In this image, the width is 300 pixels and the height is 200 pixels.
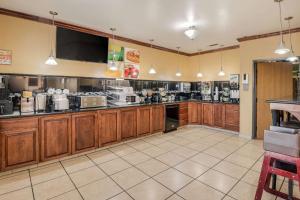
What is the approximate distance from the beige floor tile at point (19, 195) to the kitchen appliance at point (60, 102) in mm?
1345

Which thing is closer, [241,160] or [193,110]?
[241,160]

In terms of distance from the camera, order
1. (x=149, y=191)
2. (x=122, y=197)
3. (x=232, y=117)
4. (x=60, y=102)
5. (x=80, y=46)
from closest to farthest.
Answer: (x=122, y=197), (x=149, y=191), (x=60, y=102), (x=80, y=46), (x=232, y=117)

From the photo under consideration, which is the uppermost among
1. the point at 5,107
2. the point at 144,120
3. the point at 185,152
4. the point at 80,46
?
the point at 80,46

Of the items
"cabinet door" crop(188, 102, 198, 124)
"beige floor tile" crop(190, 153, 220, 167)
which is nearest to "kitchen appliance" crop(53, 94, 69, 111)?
"beige floor tile" crop(190, 153, 220, 167)

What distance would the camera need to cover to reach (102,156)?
131 inches

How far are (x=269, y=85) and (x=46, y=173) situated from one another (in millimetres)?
5255

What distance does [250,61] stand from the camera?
4.44 m

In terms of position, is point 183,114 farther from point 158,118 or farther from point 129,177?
point 129,177

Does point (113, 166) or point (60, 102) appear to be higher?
point (60, 102)

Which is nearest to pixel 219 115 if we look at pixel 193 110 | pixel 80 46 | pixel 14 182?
pixel 193 110

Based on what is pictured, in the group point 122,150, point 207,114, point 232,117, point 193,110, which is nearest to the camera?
point 122,150

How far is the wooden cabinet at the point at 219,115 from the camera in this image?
5.18m

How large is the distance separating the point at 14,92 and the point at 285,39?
5.72 meters

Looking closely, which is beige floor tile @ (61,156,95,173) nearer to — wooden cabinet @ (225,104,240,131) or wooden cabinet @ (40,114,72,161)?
wooden cabinet @ (40,114,72,161)
